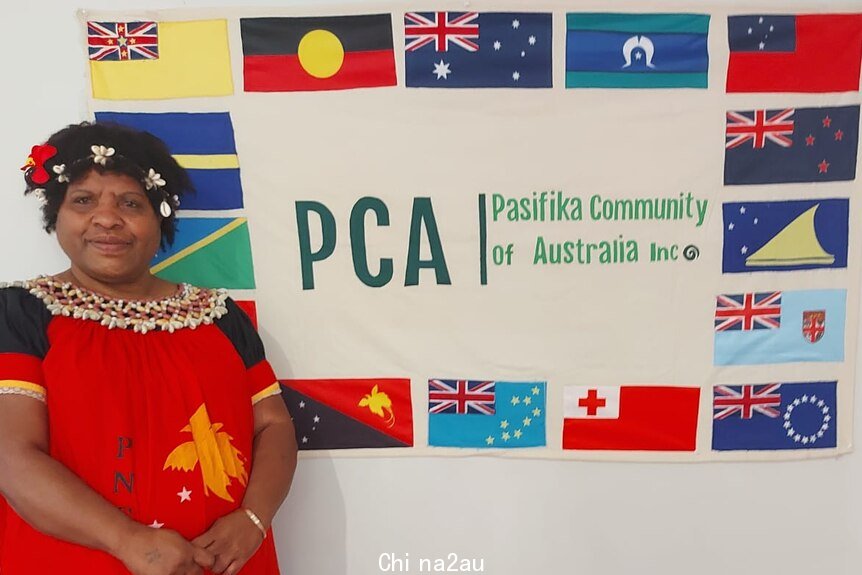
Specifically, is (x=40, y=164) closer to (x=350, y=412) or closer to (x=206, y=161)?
(x=206, y=161)

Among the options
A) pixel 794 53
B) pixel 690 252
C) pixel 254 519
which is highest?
pixel 794 53

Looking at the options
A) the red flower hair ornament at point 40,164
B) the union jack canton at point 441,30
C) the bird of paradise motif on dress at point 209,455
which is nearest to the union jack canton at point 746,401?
the union jack canton at point 441,30

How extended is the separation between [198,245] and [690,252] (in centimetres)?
109

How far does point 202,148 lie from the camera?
4.52ft

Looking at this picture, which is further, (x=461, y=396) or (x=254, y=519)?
(x=461, y=396)

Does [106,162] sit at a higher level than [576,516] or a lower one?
higher

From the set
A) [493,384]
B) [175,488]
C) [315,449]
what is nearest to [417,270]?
[493,384]

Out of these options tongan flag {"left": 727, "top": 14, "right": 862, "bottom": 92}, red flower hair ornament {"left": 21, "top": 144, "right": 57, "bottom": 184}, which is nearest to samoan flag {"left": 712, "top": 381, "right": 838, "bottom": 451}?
tongan flag {"left": 727, "top": 14, "right": 862, "bottom": 92}

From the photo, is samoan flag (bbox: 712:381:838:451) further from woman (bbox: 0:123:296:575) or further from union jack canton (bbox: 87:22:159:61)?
union jack canton (bbox: 87:22:159:61)

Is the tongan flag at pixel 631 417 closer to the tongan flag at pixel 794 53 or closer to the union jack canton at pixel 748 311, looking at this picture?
the union jack canton at pixel 748 311

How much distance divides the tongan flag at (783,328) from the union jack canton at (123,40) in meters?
1.35

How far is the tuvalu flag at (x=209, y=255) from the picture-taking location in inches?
55.2

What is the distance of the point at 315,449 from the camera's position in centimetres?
147

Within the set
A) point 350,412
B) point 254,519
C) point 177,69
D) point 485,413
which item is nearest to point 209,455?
point 254,519
